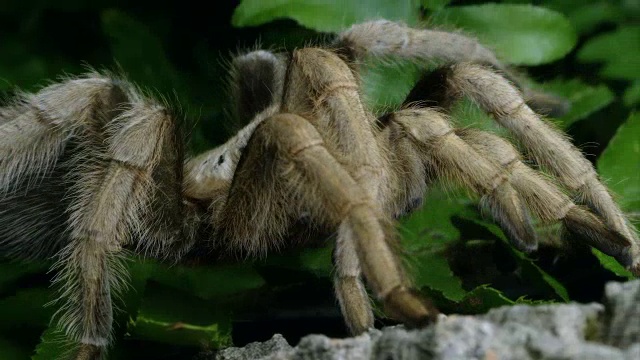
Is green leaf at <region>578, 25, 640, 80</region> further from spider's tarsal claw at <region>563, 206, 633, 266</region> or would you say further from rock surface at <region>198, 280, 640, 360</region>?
rock surface at <region>198, 280, 640, 360</region>

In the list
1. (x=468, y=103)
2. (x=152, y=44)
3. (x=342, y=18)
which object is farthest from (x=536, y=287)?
(x=152, y=44)

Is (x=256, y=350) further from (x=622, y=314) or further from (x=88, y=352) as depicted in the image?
(x=622, y=314)

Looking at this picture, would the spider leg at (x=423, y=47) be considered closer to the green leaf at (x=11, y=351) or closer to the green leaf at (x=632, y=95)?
the green leaf at (x=632, y=95)

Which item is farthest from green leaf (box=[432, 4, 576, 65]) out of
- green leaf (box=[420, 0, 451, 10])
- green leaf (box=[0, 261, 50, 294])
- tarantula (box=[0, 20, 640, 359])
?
green leaf (box=[0, 261, 50, 294])

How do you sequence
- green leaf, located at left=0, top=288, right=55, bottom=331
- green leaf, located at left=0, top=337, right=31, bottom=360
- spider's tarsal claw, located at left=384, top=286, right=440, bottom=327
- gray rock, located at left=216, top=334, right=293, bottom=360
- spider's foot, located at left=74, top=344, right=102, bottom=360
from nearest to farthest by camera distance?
spider's tarsal claw, located at left=384, top=286, right=440, bottom=327 < gray rock, located at left=216, top=334, right=293, bottom=360 < spider's foot, located at left=74, top=344, right=102, bottom=360 < green leaf, located at left=0, top=337, right=31, bottom=360 < green leaf, located at left=0, top=288, right=55, bottom=331

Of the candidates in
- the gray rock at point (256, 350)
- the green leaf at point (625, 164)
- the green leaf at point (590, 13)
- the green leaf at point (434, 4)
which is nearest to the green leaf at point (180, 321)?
the gray rock at point (256, 350)

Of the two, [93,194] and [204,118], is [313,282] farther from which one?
[204,118]
